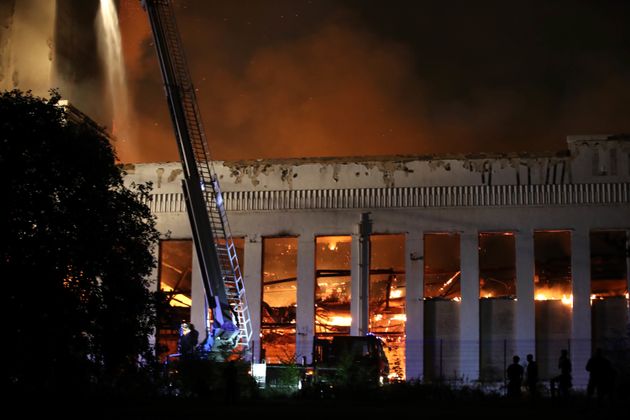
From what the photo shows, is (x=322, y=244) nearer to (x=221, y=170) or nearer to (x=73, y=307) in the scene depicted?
(x=221, y=170)

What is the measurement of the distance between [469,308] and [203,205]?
8.50 meters

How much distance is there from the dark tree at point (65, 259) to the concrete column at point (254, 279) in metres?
8.82

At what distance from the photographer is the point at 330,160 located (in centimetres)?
3266

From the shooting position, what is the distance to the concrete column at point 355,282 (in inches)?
1230

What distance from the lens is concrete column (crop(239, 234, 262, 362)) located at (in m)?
31.9

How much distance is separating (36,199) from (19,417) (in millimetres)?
5600

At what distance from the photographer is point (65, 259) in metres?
20.7

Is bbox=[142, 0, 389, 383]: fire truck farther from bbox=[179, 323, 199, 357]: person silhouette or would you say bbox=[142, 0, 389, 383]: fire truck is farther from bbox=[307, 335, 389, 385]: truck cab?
bbox=[179, 323, 199, 357]: person silhouette

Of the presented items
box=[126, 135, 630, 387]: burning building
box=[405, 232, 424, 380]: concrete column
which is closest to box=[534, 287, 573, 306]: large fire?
box=[126, 135, 630, 387]: burning building

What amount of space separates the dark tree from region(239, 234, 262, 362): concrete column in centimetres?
882

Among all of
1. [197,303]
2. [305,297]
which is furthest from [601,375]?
[197,303]

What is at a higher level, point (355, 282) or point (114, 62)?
point (114, 62)

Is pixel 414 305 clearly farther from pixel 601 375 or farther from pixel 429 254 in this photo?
pixel 601 375

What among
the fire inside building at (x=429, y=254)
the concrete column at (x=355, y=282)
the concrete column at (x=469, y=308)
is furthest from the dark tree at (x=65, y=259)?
the concrete column at (x=469, y=308)
